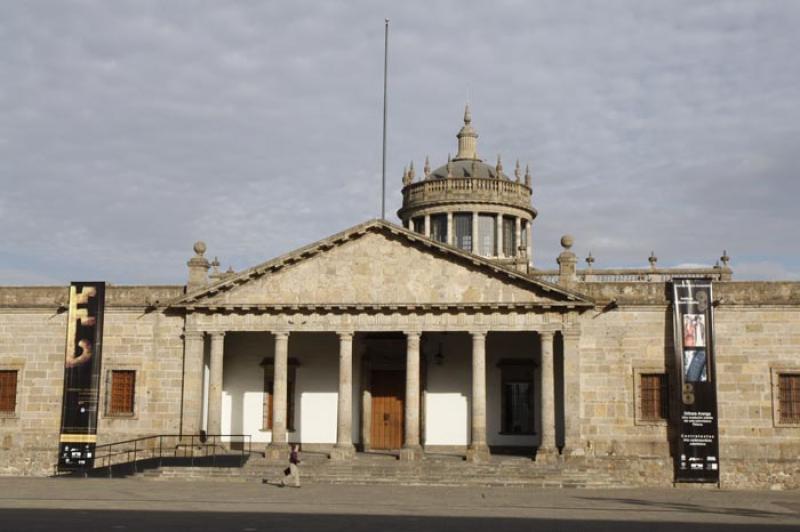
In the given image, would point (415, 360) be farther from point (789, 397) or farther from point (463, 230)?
point (463, 230)

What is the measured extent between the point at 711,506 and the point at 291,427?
15.4 m

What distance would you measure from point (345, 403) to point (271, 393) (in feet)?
14.6

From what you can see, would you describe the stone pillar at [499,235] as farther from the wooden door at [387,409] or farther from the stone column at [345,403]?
the stone column at [345,403]

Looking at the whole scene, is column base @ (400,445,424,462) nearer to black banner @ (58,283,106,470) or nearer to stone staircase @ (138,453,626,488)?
stone staircase @ (138,453,626,488)

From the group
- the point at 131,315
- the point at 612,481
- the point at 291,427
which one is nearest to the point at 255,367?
the point at 291,427

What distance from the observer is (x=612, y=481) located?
1068 inches

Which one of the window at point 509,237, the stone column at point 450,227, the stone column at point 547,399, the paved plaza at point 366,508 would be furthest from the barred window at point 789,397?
the stone column at point 450,227

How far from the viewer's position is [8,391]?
31.7m

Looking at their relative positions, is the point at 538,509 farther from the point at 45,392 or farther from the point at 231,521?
the point at 45,392

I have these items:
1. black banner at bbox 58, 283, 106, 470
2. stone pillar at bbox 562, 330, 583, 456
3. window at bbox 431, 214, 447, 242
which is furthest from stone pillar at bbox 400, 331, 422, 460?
window at bbox 431, 214, 447, 242

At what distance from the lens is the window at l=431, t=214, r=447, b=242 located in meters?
42.6

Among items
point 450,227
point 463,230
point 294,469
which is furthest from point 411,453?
point 463,230

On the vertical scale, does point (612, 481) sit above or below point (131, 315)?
below

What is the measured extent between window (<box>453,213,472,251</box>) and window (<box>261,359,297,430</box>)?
481 inches
